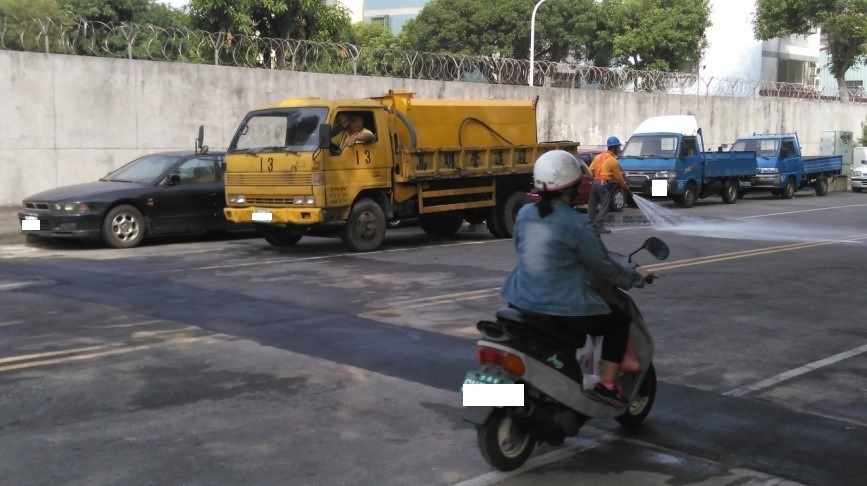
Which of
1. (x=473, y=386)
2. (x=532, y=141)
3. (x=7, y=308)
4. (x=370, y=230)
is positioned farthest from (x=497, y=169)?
(x=473, y=386)

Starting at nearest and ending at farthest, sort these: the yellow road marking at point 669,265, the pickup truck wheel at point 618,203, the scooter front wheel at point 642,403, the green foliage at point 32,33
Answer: the scooter front wheel at point 642,403 < the yellow road marking at point 669,265 < the green foliage at point 32,33 < the pickup truck wheel at point 618,203

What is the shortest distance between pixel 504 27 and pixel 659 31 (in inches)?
330

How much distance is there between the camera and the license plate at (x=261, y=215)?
48.6ft

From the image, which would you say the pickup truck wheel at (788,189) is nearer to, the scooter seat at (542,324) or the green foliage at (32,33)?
the green foliage at (32,33)

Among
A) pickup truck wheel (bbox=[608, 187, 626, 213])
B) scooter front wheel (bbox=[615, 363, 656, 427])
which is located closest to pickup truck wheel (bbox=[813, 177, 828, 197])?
pickup truck wheel (bbox=[608, 187, 626, 213])

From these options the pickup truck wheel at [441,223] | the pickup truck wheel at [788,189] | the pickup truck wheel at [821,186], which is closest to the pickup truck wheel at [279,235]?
the pickup truck wheel at [441,223]

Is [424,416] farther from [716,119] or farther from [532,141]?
[716,119]

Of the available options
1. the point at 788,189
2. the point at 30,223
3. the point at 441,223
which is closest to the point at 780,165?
the point at 788,189

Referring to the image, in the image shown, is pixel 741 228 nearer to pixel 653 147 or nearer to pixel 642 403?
pixel 653 147

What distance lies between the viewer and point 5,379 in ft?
23.7

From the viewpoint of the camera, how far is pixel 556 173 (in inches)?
209

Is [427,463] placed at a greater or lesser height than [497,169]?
lesser

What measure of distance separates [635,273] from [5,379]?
459 cm

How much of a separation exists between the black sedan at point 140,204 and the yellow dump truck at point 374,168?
52.9 inches
